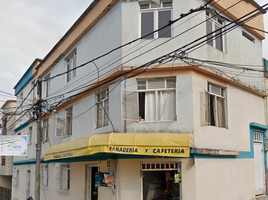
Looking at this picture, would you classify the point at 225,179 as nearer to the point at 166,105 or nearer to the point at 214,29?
the point at 166,105

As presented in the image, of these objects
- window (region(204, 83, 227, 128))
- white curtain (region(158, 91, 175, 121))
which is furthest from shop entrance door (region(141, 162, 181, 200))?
window (region(204, 83, 227, 128))

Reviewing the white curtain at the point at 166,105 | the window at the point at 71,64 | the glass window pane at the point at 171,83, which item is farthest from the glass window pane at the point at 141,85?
the window at the point at 71,64

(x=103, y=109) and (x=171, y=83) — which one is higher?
(x=171, y=83)

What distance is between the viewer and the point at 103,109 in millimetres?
13055

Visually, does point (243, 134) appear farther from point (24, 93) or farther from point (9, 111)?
point (9, 111)

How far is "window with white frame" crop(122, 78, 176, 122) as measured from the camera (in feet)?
36.5

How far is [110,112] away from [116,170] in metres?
2.31

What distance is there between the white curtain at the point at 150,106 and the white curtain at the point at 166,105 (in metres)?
0.23

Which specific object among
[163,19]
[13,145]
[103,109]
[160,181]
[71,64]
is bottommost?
[160,181]

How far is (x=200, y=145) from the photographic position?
10.6m

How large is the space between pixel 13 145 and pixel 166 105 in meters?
10.7

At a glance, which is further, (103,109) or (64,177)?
(64,177)

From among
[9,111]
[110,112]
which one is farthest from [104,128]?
[9,111]

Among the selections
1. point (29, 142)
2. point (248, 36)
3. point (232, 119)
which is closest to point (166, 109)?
point (232, 119)
